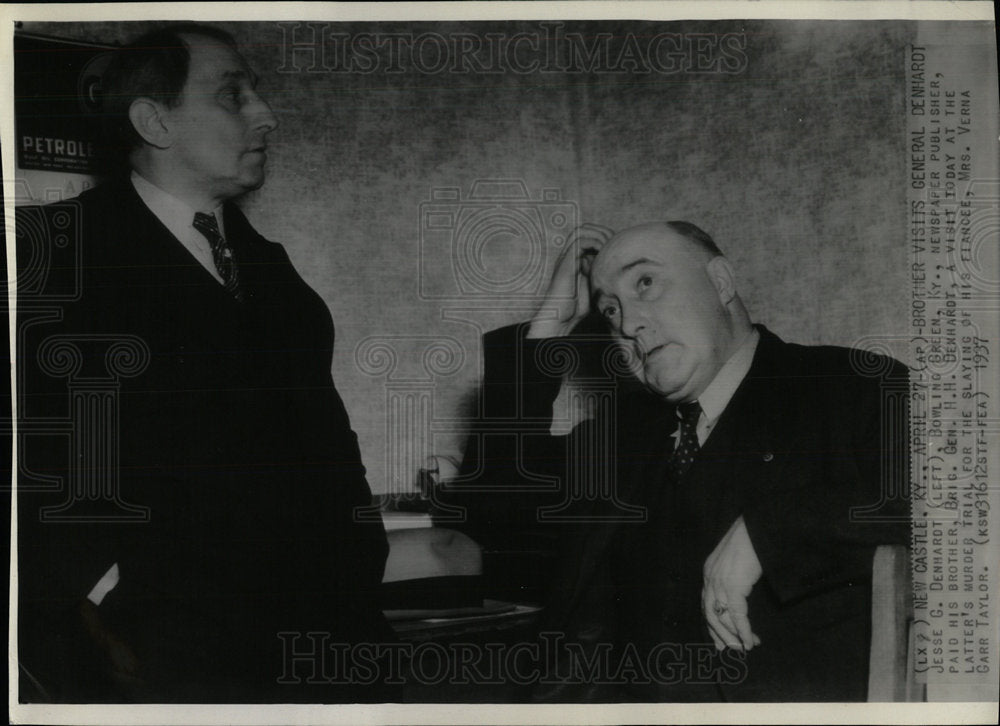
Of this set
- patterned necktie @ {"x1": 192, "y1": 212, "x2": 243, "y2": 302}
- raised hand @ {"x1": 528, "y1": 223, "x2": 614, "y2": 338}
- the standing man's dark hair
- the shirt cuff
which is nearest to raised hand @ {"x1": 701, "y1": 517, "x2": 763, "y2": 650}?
raised hand @ {"x1": 528, "y1": 223, "x2": 614, "y2": 338}

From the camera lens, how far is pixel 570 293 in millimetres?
1899

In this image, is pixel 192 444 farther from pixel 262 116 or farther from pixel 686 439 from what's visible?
pixel 686 439

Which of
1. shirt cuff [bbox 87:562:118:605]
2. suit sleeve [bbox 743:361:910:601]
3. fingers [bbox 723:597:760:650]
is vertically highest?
suit sleeve [bbox 743:361:910:601]

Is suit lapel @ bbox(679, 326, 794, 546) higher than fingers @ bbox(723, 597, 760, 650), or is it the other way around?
suit lapel @ bbox(679, 326, 794, 546)

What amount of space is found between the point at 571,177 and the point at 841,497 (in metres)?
0.99

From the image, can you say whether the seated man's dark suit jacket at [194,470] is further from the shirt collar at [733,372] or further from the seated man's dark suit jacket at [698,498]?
the shirt collar at [733,372]

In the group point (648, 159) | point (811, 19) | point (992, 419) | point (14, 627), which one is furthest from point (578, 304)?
point (14, 627)

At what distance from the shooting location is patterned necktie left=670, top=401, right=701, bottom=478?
6.20 ft

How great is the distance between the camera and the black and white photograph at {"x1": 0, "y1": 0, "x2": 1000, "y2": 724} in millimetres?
1879

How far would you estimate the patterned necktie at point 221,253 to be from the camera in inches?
74.7

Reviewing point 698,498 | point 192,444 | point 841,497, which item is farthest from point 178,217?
point 841,497

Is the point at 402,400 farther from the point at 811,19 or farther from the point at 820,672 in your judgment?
the point at 811,19

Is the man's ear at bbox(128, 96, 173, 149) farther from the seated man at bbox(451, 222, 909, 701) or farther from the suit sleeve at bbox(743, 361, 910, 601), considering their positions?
the suit sleeve at bbox(743, 361, 910, 601)

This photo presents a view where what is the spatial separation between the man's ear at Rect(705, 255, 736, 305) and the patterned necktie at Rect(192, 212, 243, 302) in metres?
1.12
